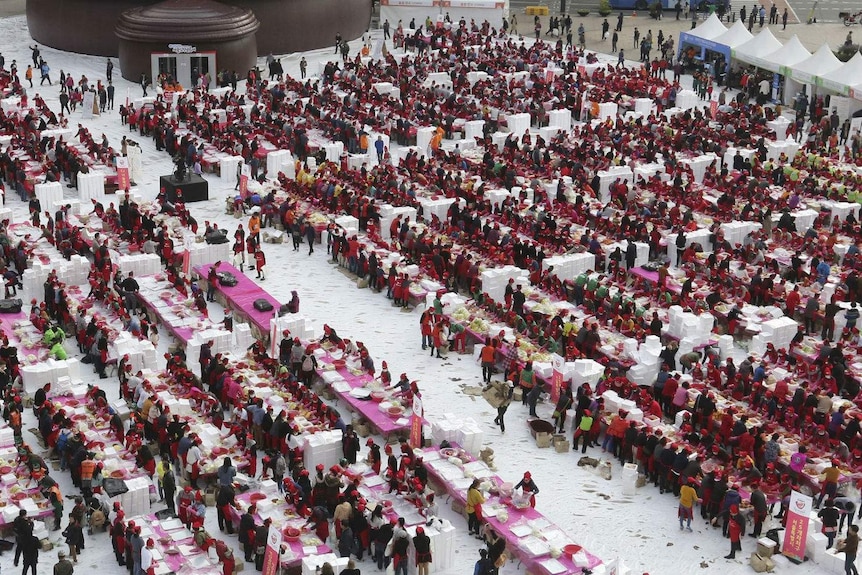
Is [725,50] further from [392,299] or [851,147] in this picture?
[392,299]

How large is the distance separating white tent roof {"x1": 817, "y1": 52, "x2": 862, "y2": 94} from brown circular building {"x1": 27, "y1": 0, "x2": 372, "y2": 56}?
24.2m

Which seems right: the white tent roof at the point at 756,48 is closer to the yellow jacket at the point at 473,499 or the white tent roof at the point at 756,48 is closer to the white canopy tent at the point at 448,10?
the white canopy tent at the point at 448,10

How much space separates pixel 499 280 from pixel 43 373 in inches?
481

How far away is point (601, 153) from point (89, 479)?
25.6m

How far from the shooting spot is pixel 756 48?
59.6 metres

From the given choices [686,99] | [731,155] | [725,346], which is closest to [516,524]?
[725,346]

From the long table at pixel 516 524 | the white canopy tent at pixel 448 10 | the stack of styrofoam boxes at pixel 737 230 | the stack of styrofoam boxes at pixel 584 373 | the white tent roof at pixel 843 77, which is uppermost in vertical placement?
the white tent roof at pixel 843 77

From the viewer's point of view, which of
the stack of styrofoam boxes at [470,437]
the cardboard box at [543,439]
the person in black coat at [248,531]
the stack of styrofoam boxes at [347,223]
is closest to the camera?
the person in black coat at [248,531]

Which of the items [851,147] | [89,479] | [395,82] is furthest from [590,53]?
[89,479]

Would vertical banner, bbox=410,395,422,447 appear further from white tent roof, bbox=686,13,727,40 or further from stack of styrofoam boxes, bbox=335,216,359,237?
white tent roof, bbox=686,13,727,40

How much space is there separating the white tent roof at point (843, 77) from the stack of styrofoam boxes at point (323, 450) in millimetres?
32116

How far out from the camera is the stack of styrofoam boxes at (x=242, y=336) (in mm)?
34594

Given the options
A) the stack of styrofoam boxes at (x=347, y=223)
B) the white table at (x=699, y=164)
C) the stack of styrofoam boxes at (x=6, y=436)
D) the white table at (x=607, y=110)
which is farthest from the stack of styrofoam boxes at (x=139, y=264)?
the white table at (x=607, y=110)

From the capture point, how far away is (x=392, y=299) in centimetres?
3806
